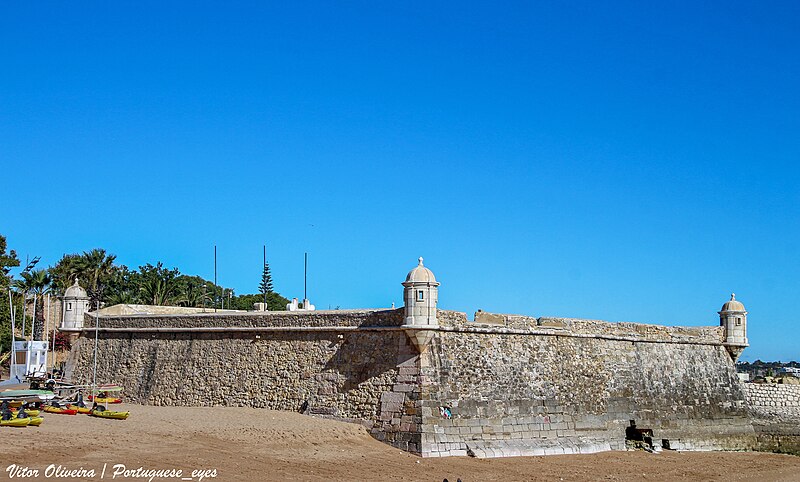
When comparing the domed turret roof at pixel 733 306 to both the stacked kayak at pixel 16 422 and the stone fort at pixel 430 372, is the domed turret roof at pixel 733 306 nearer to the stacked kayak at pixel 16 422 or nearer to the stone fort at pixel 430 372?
the stone fort at pixel 430 372

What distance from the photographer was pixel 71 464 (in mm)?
19000

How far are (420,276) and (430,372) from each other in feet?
8.80

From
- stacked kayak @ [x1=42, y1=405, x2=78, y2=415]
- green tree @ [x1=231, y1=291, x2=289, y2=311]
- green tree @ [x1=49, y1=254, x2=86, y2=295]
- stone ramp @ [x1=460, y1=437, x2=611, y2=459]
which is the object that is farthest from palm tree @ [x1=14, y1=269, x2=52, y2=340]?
stone ramp @ [x1=460, y1=437, x2=611, y2=459]

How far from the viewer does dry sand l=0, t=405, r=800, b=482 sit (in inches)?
792

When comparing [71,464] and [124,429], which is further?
[124,429]

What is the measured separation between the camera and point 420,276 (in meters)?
24.8

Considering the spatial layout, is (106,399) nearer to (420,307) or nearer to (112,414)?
(112,414)

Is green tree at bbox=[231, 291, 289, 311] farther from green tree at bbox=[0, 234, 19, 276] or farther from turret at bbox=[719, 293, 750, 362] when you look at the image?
turret at bbox=[719, 293, 750, 362]

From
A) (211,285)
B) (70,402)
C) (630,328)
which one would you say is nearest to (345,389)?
(70,402)

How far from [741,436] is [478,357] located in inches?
531

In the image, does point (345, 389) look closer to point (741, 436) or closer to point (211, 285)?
point (741, 436)

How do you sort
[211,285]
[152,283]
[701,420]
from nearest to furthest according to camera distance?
[701,420] → [152,283] → [211,285]

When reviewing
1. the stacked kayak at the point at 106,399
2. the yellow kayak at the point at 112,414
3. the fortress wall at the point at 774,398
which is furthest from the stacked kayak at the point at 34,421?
the fortress wall at the point at 774,398

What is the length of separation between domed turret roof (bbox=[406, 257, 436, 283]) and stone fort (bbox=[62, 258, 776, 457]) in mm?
39
